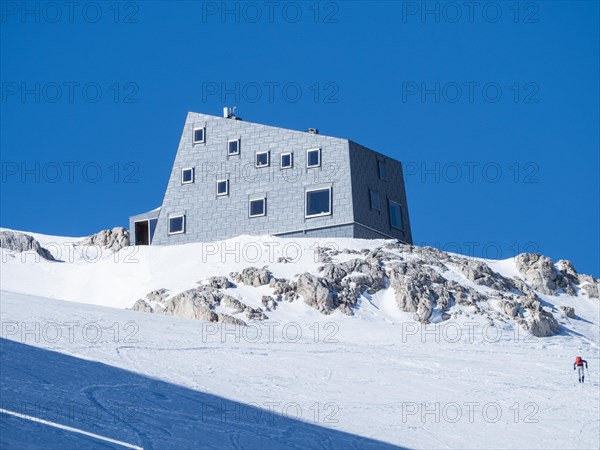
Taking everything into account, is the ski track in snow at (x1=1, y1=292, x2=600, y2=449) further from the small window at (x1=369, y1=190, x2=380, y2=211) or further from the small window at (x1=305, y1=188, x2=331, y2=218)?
the small window at (x1=369, y1=190, x2=380, y2=211)

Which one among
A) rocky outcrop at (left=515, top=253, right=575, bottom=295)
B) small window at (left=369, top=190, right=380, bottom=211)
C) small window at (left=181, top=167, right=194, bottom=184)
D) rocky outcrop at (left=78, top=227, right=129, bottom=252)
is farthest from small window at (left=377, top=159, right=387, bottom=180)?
rocky outcrop at (left=78, top=227, right=129, bottom=252)

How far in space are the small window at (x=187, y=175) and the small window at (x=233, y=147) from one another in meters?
1.80

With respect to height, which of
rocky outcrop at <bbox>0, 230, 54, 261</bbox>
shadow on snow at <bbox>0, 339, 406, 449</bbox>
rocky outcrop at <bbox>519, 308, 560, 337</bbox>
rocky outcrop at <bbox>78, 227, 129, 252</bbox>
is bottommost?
shadow on snow at <bbox>0, 339, 406, 449</bbox>

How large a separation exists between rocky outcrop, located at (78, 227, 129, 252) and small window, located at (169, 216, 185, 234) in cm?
388

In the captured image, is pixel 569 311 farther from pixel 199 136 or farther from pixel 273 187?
pixel 199 136

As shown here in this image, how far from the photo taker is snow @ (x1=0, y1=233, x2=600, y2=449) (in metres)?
20.3

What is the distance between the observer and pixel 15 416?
732 inches

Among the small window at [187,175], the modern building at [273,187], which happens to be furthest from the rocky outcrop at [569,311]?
the small window at [187,175]

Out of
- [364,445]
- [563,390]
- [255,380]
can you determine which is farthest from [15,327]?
[563,390]

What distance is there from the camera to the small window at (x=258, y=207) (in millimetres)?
45625

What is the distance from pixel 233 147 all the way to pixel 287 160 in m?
2.53

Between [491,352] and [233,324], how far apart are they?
7878 mm

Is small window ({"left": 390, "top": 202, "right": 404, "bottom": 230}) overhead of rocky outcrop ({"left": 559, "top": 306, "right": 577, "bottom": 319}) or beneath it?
overhead

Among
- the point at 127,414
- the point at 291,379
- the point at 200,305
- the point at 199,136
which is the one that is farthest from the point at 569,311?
the point at 127,414
